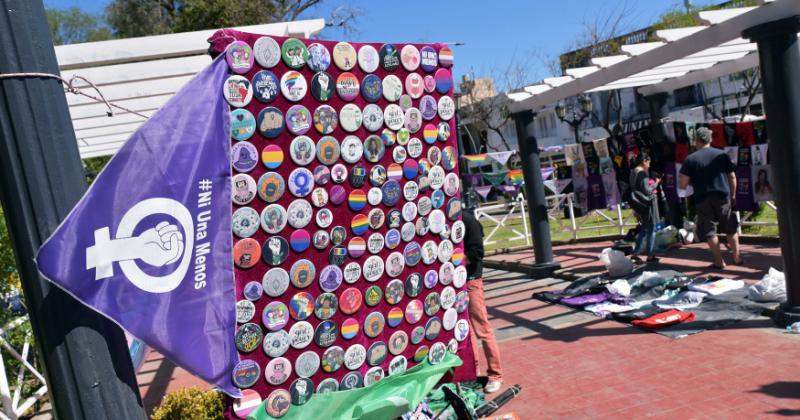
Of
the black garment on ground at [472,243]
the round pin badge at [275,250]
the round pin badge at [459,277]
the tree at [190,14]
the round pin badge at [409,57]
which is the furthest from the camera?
the tree at [190,14]

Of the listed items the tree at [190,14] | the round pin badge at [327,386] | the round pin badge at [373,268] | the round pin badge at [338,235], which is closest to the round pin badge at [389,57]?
the round pin badge at [338,235]

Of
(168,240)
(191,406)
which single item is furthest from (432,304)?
(191,406)

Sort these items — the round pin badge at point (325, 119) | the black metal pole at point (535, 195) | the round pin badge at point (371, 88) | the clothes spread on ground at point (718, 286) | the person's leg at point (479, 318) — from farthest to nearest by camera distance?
the black metal pole at point (535, 195) < the clothes spread on ground at point (718, 286) < the person's leg at point (479, 318) < the round pin badge at point (371, 88) < the round pin badge at point (325, 119)

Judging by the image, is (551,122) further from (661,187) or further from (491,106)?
(661,187)

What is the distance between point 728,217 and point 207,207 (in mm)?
7804

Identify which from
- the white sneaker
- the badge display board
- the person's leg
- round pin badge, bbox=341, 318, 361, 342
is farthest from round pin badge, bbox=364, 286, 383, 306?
the white sneaker

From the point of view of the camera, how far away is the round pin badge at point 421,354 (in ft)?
11.0

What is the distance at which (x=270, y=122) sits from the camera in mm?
2773

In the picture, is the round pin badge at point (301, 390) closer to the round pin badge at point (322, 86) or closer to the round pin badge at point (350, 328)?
the round pin badge at point (350, 328)

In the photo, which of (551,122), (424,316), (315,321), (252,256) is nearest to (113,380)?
Answer: (252,256)

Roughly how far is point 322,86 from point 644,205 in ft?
26.8

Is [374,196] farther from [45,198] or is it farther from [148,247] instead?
[45,198]

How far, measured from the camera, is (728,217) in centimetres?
845

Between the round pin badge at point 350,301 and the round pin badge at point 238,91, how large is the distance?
101 centimetres
